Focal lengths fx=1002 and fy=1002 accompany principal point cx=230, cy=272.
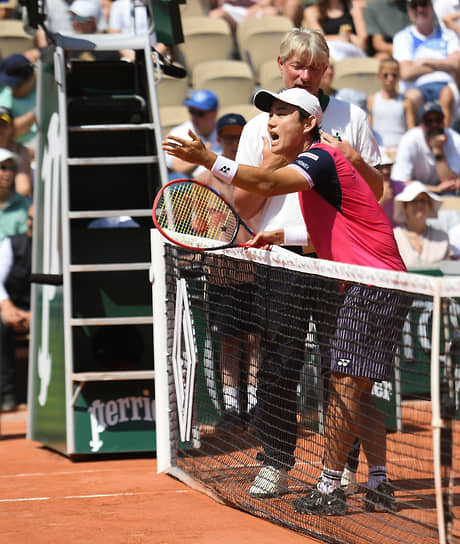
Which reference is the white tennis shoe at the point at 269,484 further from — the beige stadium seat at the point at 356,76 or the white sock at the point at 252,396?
the beige stadium seat at the point at 356,76

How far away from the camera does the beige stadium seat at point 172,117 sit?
11.6 m

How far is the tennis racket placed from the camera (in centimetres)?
504

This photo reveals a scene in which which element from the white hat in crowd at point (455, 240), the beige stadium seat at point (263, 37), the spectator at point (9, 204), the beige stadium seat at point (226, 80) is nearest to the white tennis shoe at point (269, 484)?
the white hat in crowd at point (455, 240)

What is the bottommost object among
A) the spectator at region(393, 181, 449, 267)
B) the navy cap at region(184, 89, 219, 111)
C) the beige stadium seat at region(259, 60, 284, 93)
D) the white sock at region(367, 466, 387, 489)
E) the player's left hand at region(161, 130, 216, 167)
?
the white sock at region(367, 466, 387, 489)

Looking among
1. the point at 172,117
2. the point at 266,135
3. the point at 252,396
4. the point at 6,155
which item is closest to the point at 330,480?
the point at 252,396

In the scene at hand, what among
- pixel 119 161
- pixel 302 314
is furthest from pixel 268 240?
pixel 119 161

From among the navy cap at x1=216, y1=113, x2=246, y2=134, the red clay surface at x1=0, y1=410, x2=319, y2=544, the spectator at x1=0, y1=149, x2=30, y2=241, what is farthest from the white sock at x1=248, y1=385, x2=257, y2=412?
the spectator at x1=0, y1=149, x2=30, y2=241

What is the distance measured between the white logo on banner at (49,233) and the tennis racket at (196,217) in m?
1.31

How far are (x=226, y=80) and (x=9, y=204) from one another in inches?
177

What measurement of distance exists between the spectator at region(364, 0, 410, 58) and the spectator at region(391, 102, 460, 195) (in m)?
3.59

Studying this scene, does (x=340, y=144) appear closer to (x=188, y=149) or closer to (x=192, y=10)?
(x=188, y=149)

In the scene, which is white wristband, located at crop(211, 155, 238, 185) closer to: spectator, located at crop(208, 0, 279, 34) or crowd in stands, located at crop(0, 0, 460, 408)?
crowd in stands, located at crop(0, 0, 460, 408)

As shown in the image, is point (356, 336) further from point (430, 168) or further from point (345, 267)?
point (430, 168)

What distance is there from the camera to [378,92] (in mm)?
12375
